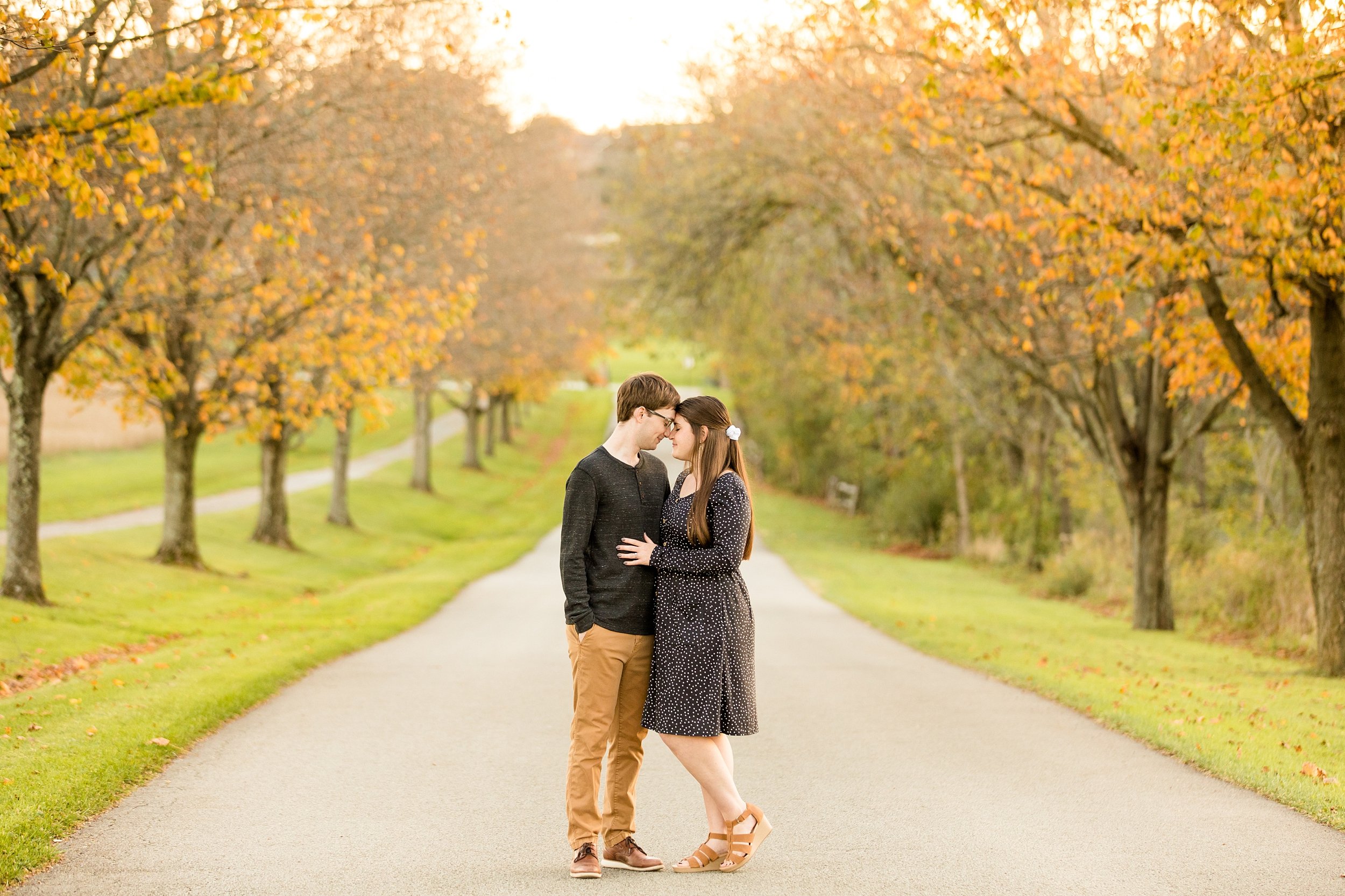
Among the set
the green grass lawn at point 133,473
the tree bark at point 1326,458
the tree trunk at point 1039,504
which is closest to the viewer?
the tree bark at point 1326,458

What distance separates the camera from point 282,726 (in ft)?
29.3

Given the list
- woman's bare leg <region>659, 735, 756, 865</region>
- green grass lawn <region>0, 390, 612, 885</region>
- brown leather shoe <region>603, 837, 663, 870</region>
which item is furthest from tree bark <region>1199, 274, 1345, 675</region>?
green grass lawn <region>0, 390, 612, 885</region>

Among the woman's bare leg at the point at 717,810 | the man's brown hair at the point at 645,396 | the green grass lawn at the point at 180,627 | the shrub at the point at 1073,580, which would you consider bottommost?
the shrub at the point at 1073,580

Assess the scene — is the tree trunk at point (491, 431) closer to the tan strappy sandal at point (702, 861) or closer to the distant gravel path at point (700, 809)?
the distant gravel path at point (700, 809)

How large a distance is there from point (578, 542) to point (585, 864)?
141 cm

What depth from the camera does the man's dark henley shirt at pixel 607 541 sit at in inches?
221

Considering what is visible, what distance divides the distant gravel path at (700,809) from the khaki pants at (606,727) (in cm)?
27

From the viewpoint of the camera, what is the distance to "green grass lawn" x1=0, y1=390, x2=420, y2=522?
30.2m

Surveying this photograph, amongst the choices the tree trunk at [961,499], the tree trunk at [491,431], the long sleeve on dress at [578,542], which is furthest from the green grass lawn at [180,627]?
the tree trunk at [491,431]

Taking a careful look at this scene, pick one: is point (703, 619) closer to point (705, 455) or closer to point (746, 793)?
point (705, 455)

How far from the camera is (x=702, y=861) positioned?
5.74 meters

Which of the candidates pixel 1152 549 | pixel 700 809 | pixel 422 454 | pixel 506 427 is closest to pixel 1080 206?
pixel 1152 549

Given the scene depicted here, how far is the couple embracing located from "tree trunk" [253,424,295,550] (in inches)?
839

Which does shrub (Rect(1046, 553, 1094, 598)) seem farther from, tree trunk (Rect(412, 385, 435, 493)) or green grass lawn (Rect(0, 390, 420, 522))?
tree trunk (Rect(412, 385, 435, 493))
